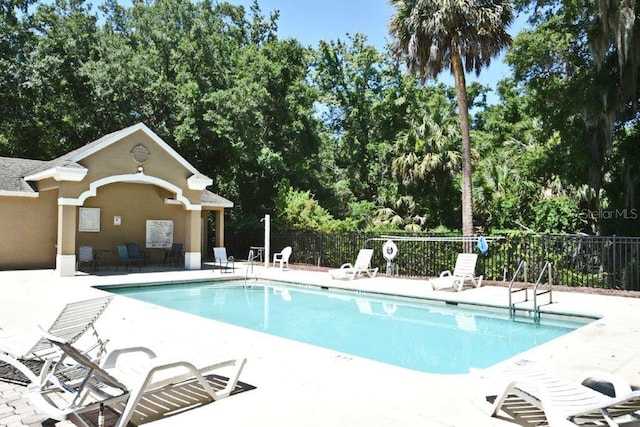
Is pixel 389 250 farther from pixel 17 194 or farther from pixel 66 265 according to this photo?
pixel 17 194

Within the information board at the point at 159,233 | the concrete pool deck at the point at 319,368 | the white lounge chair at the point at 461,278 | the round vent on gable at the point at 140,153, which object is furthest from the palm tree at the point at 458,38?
the information board at the point at 159,233

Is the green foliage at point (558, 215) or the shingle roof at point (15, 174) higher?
the shingle roof at point (15, 174)

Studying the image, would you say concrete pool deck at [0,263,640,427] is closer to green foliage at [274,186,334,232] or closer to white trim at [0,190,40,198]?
white trim at [0,190,40,198]

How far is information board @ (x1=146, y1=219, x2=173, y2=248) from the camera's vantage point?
20.5 metres

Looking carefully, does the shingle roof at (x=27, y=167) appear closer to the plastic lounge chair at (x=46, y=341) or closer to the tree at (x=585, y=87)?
the plastic lounge chair at (x=46, y=341)

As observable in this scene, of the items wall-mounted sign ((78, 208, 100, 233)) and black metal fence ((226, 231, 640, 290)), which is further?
wall-mounted sign ((78, 208, 100, 233))

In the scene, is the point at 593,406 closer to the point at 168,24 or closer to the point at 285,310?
the point at 285,310

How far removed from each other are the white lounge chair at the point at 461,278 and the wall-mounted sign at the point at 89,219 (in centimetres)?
1333

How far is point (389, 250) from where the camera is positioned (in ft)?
54.3

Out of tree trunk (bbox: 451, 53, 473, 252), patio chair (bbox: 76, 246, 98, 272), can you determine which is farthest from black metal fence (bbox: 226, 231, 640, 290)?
patio chair (bbox: 76, 246, 98, 272)

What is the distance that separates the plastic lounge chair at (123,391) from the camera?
3669 mm

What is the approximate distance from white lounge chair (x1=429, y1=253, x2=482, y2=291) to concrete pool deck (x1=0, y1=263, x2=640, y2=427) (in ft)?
6.54

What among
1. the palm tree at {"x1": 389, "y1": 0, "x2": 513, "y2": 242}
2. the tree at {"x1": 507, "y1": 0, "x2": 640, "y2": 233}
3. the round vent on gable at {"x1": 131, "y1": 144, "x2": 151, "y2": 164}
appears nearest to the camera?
the tree at {"x1": 507, "y1": 0, "x2": 640, "y2": 233}

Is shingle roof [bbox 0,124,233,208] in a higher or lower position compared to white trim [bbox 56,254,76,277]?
higher
